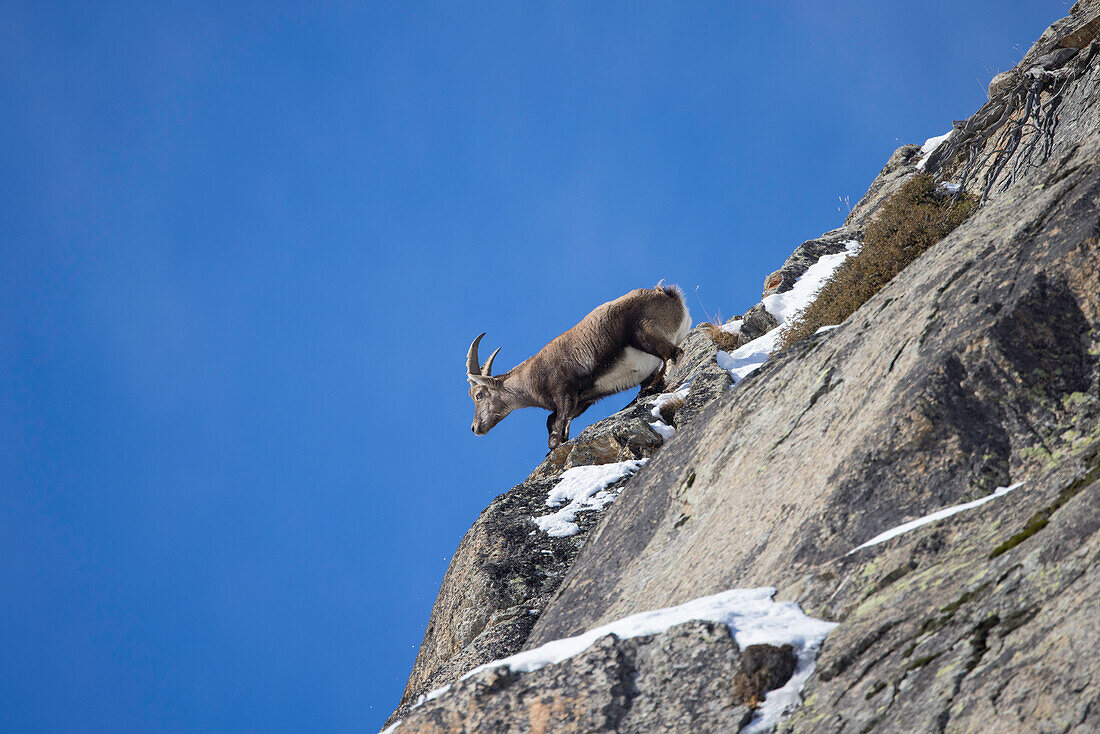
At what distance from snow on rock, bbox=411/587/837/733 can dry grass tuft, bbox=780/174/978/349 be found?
21.9 feet

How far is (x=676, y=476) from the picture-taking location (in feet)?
24.1

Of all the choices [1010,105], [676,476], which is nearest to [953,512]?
[676,476]

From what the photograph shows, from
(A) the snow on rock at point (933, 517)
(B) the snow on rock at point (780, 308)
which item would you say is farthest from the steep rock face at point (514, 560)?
(A) the snow on rock at point (933, 517)

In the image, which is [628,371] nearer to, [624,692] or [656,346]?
[656,346]

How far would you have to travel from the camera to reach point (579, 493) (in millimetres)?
10828

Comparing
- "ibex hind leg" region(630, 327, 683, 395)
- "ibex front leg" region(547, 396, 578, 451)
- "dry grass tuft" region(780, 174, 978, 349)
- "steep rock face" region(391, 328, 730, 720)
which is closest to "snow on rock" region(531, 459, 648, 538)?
"steep rock face" region(391, 328, 730, 720)

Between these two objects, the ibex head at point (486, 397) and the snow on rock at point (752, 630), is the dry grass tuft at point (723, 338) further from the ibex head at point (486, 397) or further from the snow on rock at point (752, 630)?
the snow on rock at point (752, 630)

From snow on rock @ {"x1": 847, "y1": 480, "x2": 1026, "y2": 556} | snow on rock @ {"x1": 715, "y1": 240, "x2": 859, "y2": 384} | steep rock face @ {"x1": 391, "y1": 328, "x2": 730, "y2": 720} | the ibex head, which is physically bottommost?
snow on rock @ {"x1": 847, "y1": 480, "x2": 1026, "y2": 556}

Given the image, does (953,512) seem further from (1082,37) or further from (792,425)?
(1082,37)

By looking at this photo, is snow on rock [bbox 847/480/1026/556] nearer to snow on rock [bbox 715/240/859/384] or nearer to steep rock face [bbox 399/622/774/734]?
steep rock face [bbox 399/622/774/734]

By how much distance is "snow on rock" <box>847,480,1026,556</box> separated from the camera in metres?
4.32

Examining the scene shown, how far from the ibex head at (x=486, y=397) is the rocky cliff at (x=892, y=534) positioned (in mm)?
9771

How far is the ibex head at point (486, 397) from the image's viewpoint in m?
17.6

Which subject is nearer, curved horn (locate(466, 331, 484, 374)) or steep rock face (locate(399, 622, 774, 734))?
steep rock face (locate(399, 622, 774, 734))
